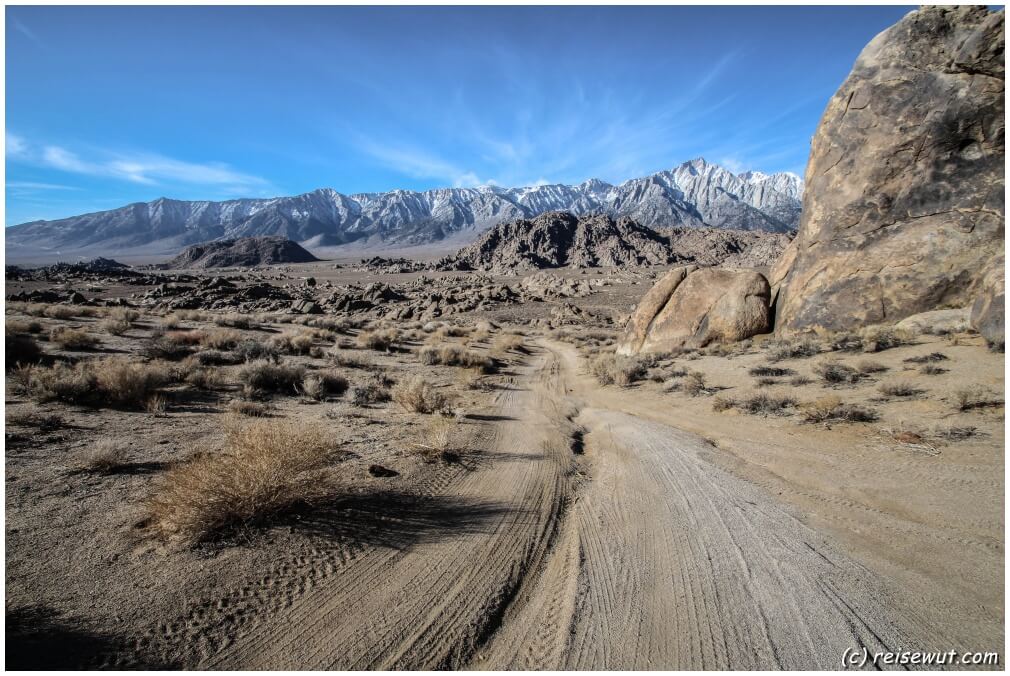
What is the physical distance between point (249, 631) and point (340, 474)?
2.26 m

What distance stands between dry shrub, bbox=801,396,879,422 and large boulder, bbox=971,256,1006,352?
438cm

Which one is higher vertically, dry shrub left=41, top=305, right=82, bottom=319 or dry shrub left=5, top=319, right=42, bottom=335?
dry shrub left=41, top=305, right=82, bottom=319

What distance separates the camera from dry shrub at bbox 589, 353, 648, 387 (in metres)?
12.0

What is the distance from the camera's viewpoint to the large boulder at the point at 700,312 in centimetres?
1545

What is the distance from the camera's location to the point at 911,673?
2572 millimetres

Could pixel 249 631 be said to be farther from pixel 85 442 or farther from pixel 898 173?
pixel 898 173

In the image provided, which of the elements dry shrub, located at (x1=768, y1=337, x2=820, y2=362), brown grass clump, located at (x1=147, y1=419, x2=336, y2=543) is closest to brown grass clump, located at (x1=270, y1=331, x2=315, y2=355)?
brown grass clump, located at (x1=147, y1=419, x2=336, y2=543)

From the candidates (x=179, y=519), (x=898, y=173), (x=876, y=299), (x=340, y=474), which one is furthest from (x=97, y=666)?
(x=898, y=173)

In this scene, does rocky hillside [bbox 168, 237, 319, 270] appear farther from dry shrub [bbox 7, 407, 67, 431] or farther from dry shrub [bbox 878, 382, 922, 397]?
dry shrub [bbox 878, 382, 922, 397]

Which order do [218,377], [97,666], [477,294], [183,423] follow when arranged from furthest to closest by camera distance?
[477,294], [218,377], [183,423], [97,666]

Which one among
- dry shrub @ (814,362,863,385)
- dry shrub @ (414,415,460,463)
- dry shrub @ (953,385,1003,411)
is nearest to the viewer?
dry shrub @ (414,415,460,463)

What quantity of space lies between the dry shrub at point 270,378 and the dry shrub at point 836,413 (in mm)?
9953

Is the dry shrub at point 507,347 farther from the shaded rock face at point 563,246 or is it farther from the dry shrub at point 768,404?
the shaded rock face at point 563,246

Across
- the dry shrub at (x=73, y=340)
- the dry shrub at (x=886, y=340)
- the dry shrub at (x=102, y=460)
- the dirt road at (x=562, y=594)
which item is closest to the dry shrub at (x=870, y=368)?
the dry shrub at (x=886, y=340)
